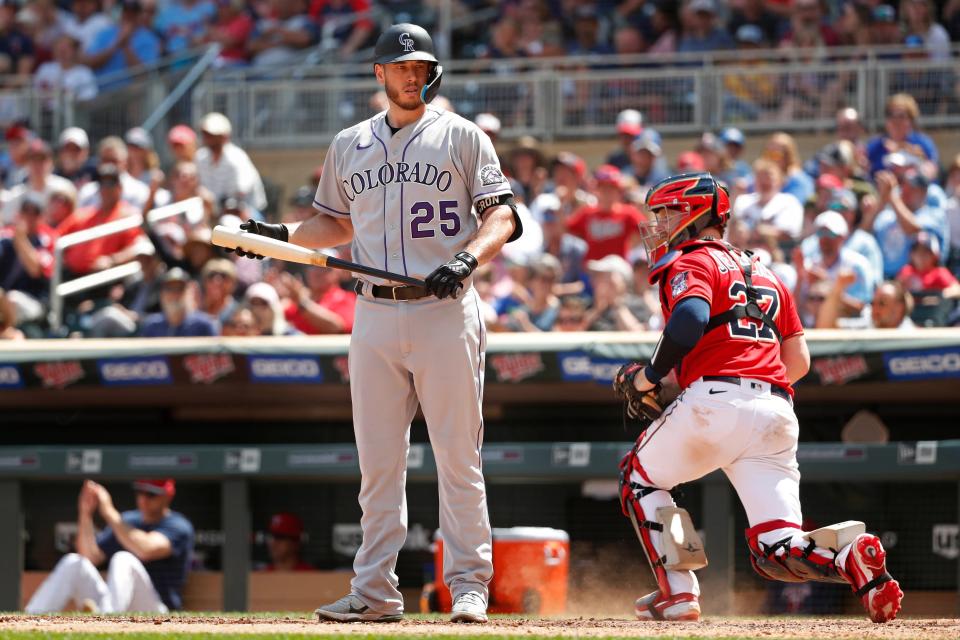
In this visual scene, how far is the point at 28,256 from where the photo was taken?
39.0ft

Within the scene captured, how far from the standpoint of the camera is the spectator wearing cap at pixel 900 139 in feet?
38.4

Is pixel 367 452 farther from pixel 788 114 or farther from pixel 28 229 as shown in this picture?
pixel 788 114

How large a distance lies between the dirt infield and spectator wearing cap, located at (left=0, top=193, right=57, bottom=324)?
642 centimetres

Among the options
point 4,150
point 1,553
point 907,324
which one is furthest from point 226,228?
point 4,150

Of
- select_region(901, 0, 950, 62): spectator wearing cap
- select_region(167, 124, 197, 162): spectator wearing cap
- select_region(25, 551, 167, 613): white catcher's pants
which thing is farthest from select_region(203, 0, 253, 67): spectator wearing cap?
select_region(25, 551, 167, 613): white catcher's pants

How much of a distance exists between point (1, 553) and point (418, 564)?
7.33 feet

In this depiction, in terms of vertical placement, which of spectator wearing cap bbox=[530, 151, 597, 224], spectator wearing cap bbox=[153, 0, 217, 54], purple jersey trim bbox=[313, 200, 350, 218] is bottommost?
purple jersey trim bbox=[313, 200, 350, 218]

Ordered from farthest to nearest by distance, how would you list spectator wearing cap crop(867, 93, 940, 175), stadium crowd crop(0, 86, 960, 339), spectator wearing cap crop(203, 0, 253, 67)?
1. spectator wearing cap crop(203, 0, 253, 67)
2. spectator wearing cap crop(867, 93, 940, 175)
3. stadium crowd crop(0, 86, 960, 339)

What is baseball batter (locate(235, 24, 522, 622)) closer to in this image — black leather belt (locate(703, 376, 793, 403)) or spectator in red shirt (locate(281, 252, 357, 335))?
black leather belt (locate(703, 376, 793, 403))

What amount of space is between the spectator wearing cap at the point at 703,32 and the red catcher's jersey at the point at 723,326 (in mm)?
8822

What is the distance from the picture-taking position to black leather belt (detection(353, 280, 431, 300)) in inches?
214

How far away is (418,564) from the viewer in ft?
28.9

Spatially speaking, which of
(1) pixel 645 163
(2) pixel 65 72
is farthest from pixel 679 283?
(2) pixel 65 72

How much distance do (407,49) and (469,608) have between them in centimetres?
194
